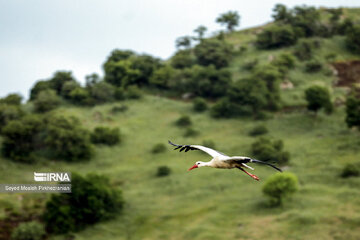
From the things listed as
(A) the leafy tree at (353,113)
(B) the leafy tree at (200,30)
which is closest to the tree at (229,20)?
(B) the leafy tree at (200,30)

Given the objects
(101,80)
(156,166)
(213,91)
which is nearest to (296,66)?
(213,91)

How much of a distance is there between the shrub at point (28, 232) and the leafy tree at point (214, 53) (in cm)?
7320

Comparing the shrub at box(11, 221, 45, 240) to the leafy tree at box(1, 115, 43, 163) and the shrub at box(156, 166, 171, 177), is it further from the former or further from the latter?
the shrub at box(156, 166, 171, 177)

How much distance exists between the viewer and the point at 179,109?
104m

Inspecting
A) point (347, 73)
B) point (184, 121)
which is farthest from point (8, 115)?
point (347, 73)

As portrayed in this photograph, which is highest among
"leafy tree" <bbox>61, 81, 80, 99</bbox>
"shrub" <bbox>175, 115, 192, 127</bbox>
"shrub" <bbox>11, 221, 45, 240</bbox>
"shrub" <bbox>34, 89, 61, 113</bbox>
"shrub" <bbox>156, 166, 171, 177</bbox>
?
"leafy tree" <bbox>61, 81, 80, 99</bbox>

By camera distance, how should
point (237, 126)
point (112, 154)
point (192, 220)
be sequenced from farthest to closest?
point (237, 126), point (112, 154), point (192, 220)

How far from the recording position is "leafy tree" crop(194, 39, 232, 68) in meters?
124

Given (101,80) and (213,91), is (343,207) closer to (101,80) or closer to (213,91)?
(213,91)

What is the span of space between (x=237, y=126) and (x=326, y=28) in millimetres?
58884

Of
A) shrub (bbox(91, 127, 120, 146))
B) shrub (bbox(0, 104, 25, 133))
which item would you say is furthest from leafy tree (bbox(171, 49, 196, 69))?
shrub (bbox(0, 104, 25, 133))

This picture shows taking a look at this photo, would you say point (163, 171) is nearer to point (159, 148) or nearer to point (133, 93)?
point (159, 148)

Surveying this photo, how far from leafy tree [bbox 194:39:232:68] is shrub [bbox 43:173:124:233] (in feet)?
209

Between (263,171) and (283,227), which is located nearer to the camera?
(283,227)
